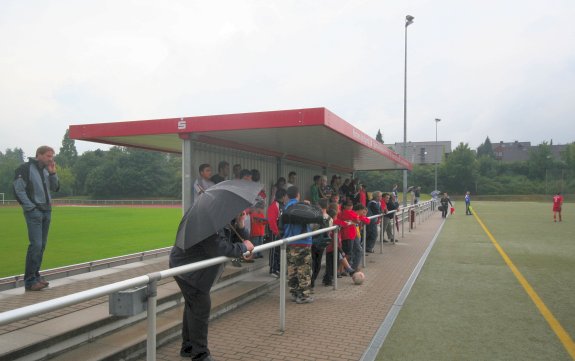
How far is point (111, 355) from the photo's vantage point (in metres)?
3.74

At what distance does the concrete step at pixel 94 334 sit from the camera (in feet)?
11.5

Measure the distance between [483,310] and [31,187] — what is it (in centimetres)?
621

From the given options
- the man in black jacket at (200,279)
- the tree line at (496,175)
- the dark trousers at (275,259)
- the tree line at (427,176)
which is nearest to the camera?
the man in black jacket at (200,279)

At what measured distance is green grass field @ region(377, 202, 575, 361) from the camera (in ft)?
14.8

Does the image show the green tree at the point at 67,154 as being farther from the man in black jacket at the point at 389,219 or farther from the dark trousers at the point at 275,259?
the dark trousers at the point at 275,259

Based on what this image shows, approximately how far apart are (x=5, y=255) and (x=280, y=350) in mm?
9541

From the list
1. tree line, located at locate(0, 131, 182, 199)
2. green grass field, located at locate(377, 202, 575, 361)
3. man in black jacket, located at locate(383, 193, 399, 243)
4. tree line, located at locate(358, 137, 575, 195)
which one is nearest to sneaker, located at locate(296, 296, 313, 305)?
green grass field, located at locate(377, 202, 575, 361)

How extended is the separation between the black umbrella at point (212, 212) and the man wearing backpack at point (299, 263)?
2517 mm

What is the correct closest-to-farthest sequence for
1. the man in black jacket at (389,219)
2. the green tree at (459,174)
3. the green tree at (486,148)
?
the man in black jacket at (389,219)
the green tree at (459,174)
the green tree at (486,148)

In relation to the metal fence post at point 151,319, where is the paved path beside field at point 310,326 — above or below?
below

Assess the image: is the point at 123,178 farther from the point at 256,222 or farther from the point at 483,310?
the point at 483,310

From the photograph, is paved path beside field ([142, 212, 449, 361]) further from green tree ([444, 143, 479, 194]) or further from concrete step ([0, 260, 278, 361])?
green tree ([444, 143, 479, 194])

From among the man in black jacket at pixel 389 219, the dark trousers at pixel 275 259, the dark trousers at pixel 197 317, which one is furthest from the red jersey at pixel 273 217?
the man in black jacket at pixel 389 219

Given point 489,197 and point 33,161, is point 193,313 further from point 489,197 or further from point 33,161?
point 489,197
